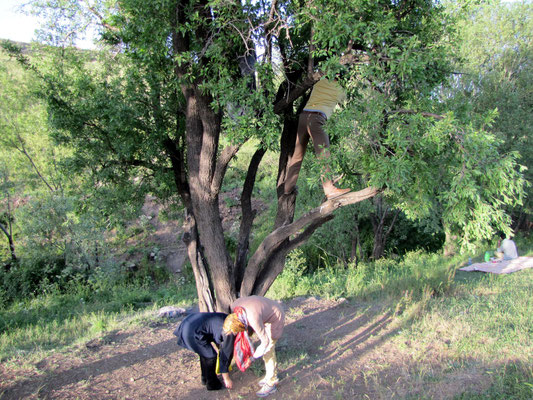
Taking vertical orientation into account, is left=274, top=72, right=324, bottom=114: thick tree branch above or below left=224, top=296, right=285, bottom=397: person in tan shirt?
above

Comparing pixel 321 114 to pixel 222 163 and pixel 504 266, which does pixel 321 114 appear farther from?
pixel 504 266

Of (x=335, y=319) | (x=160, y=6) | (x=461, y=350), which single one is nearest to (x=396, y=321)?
(x=335, y=319)

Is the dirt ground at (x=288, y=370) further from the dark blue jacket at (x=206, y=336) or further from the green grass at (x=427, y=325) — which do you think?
the dark blue jacket at (x=206, y=336)

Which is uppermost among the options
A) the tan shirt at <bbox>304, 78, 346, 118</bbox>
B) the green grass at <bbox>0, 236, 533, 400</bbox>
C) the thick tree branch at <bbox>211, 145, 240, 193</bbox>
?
the tan shirt at <bbox>304, 78, 346, 118</bbox>

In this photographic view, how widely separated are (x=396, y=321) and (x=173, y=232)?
1481 centimetres

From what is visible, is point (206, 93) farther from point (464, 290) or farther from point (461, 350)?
point (464, 290)

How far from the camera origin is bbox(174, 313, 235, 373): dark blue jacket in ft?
14.4

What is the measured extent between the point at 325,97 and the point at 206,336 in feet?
11.0

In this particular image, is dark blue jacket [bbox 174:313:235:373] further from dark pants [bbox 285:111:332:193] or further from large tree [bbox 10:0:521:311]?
dark pants [bbox 285:111:332:193]

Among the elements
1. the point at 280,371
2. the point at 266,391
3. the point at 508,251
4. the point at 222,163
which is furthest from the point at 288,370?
the point at 508,251

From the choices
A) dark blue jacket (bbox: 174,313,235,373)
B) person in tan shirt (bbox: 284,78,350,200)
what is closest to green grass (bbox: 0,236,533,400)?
dark blue jacket (bbox: 174,313,235,373)

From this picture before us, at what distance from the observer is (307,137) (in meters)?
5.26

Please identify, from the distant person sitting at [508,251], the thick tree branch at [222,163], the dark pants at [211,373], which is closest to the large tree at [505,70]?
the distant person sitting at [508,251]

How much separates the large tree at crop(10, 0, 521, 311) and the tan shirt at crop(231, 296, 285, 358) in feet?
3.63
